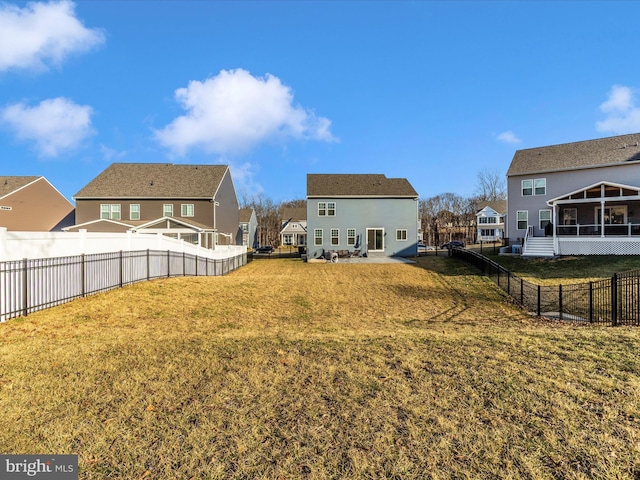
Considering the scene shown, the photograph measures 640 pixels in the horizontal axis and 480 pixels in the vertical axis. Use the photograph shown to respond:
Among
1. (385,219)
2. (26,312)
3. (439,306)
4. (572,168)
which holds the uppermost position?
(572,168)

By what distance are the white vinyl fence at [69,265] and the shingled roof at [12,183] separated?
2702 cm

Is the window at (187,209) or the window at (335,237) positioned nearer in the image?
the window at (335,237)

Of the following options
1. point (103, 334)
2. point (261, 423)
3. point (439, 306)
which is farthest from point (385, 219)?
point (261, 423)

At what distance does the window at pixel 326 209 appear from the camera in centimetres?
3053

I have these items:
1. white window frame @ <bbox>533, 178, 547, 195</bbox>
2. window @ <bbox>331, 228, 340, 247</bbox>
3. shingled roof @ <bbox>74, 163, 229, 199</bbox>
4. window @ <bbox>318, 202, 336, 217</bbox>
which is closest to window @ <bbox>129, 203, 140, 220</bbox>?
shingled roof @ <bbox>74, 163, 229, 199</bbox>

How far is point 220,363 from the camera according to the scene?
5090mm

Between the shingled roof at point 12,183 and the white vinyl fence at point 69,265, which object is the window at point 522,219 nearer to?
the white vinyl fence at point 69,265

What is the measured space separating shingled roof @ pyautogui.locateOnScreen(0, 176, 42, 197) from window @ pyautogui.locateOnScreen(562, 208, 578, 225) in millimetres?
46575

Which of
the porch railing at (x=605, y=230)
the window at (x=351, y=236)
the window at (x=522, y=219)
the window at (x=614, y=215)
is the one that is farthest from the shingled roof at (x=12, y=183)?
the window at (x=614, y=215)

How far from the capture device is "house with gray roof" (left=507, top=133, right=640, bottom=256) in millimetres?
20484

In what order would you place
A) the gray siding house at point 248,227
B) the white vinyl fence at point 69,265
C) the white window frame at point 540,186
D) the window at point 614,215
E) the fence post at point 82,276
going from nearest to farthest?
1. the white vinyl fence at point 69,265
2. the fence post at point 82,276
3. the window at point 614,215
4. the white window frame at point 540,186
5. the gray siding house at point 248,227

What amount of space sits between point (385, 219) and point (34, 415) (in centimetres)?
2878

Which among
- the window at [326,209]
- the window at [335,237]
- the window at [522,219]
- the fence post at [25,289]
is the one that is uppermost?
the window at [326,209]

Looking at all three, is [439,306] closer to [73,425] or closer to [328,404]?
[328,404]
